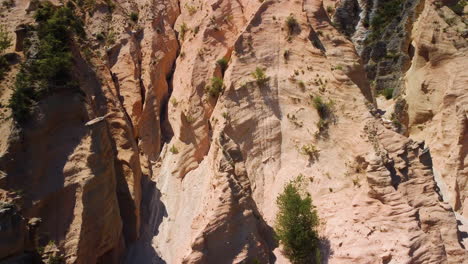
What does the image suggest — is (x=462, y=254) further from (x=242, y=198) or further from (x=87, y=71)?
(x=87, y=71)

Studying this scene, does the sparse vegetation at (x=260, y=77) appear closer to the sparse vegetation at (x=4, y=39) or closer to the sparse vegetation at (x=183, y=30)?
the sparse vegetation at (x=183, y=30)

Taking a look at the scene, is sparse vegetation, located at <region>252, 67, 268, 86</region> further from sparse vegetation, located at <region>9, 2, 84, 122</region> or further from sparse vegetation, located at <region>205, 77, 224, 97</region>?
sparse vegetation, located at <region>9, 2, 84, 122</region>

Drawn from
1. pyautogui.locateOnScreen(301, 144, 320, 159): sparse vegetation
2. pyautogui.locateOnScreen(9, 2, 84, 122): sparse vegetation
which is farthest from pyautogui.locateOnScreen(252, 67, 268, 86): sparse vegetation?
pyautogui.locateOnScreen(9, 2, 84, 122): sparse vegetation

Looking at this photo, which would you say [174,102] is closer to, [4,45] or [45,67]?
[45,67]

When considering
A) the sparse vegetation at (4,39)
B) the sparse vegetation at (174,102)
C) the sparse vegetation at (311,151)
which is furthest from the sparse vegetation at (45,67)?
the sparse vegetation at (311,151)

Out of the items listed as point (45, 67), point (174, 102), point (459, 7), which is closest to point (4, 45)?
point (45, 67)

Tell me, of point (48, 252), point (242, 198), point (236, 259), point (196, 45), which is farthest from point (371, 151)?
point (48, 252)
